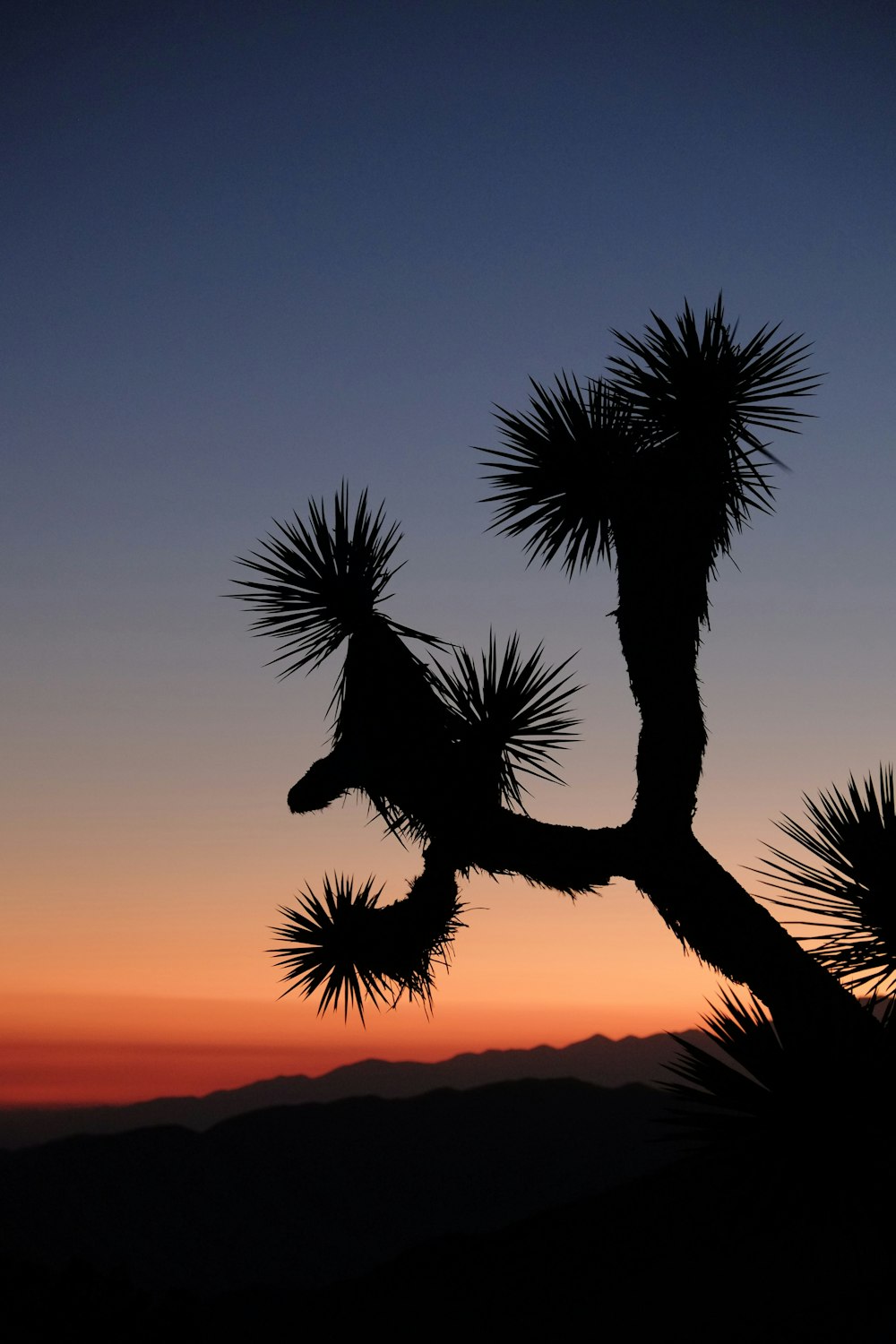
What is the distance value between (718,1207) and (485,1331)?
13.5 ft

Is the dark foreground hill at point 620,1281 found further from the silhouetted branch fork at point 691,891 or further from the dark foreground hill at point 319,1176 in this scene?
the dark foreground hill at point 319,1176

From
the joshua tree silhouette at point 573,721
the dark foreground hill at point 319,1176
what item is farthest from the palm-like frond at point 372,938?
the dark foreground hill at point 319,1176

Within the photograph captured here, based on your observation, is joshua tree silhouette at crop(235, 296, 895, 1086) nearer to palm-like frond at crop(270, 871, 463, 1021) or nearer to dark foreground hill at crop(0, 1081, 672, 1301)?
palm-like frond at crop(270, 871, 463, 1021)

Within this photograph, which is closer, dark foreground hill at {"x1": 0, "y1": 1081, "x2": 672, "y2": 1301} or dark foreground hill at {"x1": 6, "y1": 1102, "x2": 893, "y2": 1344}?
dark foreground hill at {"x1": 6, "y1": 1102, "x2": 893, "y2": 1344}

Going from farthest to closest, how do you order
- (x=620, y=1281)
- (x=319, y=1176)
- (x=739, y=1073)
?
(x=319, y=1176) → (x=620, y=1281) → (x=739, y=1073)

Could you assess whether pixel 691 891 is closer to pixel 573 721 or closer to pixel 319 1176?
pixel 573 721

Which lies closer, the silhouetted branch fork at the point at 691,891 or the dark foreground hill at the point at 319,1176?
the silhouetted branch fork at the point at 691,891

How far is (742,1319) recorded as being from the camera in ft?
23.2

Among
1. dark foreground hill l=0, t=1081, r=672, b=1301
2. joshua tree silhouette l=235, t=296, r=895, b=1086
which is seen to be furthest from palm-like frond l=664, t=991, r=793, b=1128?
dark foreground hill l=0, t=1081, r=672, b=1301

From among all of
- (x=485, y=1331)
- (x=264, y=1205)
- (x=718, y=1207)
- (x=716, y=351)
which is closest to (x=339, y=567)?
(x=716, y=351)

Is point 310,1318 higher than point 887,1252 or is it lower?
lower

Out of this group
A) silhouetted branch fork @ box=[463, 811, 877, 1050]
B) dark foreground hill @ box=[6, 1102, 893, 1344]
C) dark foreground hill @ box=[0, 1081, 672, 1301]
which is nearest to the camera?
dark foreground hill @ box=[6, 1102, 893, 1344]

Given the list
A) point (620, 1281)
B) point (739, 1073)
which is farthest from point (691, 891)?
point (620, 1281)

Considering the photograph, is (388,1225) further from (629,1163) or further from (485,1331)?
(485,1331)
